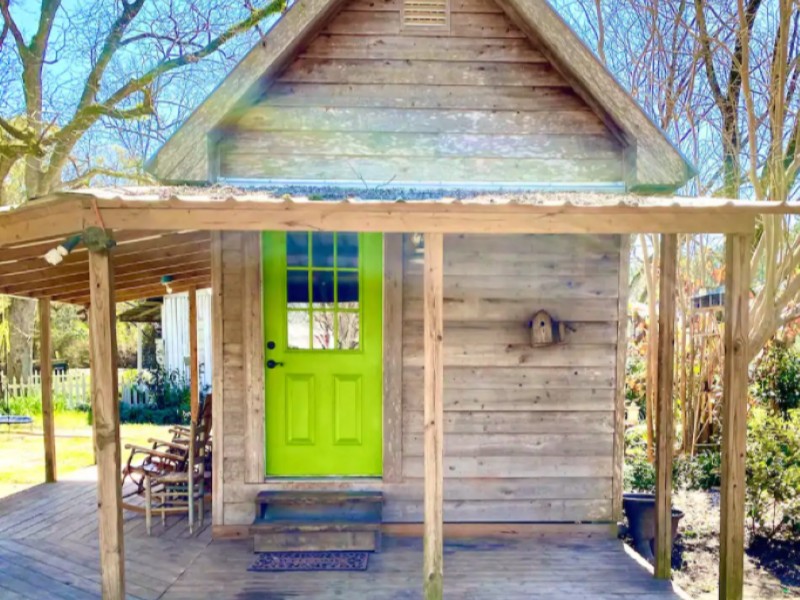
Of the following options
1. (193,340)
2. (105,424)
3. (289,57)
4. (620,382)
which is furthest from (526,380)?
(193,340)

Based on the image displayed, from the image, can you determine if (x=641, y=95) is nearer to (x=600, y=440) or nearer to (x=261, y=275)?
A: (x=600, y=440)

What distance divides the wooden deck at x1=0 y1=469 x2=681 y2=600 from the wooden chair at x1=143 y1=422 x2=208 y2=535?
0.15 m

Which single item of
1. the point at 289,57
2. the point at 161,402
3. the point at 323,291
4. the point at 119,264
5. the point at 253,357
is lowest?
the point at 161,402

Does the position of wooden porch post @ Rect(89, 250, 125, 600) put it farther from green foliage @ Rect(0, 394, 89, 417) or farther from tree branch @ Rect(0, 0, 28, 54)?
green foliage @ Rect(0, 394, 89, 417)

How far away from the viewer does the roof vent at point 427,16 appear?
14.4 ft

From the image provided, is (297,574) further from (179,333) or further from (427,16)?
(179,333)

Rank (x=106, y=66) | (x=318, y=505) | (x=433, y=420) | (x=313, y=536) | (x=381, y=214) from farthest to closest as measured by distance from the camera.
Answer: (x=106, y=66) < (x=318, y=505) < (x=313, y=536) < (x=433, y=420) < (x=381, y=214)

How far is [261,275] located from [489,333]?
1884 millimetres

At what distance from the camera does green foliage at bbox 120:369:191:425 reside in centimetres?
1137

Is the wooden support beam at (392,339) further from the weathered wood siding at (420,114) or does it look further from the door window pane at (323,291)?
the weathered wood siding at (420,114)

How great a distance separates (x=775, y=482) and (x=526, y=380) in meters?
2.69

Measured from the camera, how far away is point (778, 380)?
7453 mm

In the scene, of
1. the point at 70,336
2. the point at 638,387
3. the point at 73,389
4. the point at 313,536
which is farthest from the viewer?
the point at 70,336

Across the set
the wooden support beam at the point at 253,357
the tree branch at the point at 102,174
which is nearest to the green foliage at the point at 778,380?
the wooden support beam at the point at 253,357
